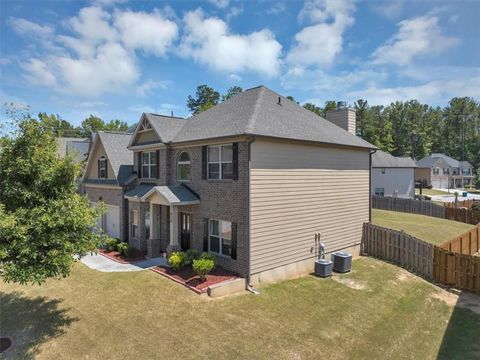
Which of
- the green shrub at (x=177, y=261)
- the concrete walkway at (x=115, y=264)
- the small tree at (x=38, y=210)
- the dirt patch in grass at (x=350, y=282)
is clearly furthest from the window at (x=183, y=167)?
the dirt patch in grass at (x=350, y=282)

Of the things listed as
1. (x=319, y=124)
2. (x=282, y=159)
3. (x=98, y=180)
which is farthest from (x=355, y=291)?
(x=98, y=180)

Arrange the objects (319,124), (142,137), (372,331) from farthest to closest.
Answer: (142,137)
(319,124)
(372,331)

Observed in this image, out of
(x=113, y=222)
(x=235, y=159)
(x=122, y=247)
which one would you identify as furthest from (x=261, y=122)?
(x=113, y=222)

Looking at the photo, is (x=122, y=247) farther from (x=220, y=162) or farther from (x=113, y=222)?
(x=220, y=162)

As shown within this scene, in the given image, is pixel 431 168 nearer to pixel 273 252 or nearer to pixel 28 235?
pixel 273 252

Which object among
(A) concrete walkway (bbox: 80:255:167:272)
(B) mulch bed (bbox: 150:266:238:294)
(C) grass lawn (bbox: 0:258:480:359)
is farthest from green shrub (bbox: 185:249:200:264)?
(A) concrete walkway (bbox: 80:255:167:272)
